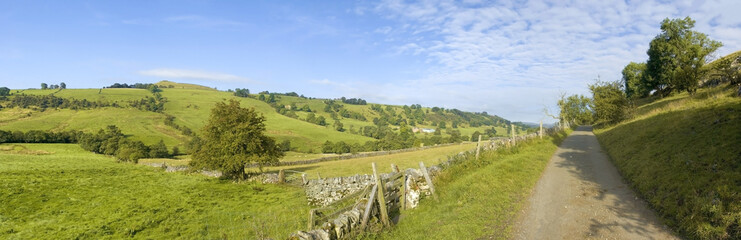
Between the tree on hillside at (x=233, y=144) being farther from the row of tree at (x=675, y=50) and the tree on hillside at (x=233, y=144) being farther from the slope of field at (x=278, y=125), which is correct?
the slope of field at (x=278, y=125)

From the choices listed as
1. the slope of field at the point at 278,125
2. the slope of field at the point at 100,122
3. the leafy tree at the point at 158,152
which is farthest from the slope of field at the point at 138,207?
the slope of field at the point at 100,122

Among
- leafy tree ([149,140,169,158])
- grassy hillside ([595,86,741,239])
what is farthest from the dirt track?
leafy tree ([149,140,169,158])

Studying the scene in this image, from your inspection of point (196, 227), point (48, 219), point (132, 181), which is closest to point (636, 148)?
point (196, 227)

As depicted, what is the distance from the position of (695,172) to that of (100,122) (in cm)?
13783

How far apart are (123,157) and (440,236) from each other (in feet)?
230

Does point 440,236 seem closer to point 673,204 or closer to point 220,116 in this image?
point 673,204

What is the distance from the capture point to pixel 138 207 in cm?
2012

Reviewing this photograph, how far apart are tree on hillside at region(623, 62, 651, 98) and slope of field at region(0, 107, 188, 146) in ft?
411

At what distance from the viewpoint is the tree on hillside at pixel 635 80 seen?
220 feet

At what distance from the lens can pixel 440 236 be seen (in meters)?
9.45

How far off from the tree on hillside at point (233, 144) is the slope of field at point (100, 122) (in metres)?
Result: 75.5

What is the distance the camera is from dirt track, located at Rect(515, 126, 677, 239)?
8875mm

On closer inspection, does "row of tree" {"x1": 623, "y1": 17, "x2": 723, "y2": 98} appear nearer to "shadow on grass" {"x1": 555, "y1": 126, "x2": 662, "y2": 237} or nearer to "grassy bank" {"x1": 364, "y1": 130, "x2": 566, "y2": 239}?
"shadow on grass" {"x1": 555, "y1": 126, "x2": 662, "y2": 237}

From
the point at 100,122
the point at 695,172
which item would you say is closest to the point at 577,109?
the point at 695,172
